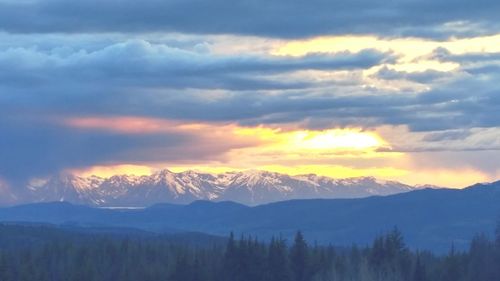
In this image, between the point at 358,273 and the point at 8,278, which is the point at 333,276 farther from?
the point at 8,278

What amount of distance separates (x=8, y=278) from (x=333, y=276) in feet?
166

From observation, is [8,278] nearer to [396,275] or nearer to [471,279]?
[396,275]

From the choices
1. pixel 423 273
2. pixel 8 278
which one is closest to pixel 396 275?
pixel 423 273

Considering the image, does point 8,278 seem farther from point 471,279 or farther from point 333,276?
point 471,279

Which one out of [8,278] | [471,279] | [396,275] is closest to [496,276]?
[471,279]

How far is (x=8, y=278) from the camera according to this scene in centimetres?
19862

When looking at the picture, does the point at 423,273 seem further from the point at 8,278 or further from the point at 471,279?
the point at 8,278

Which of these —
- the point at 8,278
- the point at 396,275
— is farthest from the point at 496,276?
the point at 8,278

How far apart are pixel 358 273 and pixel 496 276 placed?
21.5 metres

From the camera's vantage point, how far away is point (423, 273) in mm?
198625

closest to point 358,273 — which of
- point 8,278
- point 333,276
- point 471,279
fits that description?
point 333,276

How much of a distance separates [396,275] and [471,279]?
12.4 meters

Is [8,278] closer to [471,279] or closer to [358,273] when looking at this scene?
[358,273]

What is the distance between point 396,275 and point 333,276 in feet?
32.0
